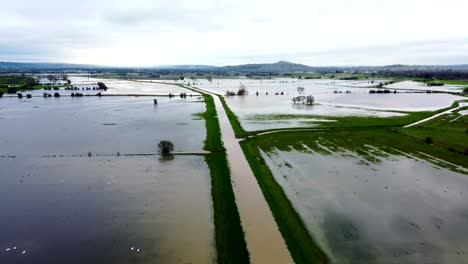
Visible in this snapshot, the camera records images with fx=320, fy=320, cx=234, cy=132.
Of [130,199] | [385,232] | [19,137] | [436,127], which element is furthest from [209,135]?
[436,127]

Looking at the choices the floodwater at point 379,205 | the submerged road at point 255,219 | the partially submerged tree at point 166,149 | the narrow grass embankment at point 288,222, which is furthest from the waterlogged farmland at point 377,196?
the partially submerged tree at point 166,149

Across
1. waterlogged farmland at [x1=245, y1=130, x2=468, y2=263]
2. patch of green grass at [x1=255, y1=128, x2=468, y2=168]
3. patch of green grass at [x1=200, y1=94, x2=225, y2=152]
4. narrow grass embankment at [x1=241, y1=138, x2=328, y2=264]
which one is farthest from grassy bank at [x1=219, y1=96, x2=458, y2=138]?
narrow grass embankment at [x1=241, y1=138, x2=328, y2=264]

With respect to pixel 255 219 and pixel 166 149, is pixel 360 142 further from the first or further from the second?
pixel 255 219

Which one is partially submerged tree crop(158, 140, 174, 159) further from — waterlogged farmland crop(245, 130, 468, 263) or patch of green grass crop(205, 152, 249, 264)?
waterlogged farmland crop(245, 130, 468, 263)

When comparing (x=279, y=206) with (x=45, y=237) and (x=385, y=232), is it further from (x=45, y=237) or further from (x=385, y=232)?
(x=45, y=237)

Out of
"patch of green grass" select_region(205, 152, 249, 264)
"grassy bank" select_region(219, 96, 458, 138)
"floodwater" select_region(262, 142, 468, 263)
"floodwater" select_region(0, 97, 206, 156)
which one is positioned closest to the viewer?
"patch of green grass" select_region(205, 152, 249, 264)
